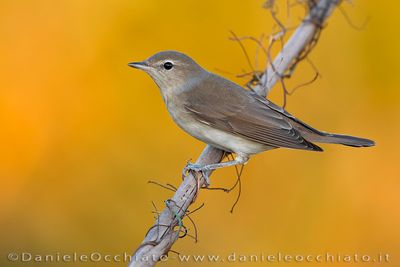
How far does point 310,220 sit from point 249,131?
0.94m

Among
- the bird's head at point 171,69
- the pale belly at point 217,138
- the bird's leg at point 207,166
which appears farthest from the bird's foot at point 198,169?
the bird's head at point 171,69

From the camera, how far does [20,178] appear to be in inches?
176

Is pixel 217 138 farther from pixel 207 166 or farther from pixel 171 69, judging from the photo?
pixel 171 69

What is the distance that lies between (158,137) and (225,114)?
99cm

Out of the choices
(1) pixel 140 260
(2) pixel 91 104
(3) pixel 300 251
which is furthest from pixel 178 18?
(1) pixel 140 260

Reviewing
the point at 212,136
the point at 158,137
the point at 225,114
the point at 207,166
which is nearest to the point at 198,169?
the point at 207,166

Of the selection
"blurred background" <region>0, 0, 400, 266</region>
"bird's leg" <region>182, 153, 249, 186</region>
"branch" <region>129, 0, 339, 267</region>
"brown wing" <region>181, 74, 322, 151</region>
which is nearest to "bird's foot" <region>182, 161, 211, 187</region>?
"bird's leg" <region>182, 153, 249, 186</region>

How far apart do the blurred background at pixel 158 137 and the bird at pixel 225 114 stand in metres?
0.73

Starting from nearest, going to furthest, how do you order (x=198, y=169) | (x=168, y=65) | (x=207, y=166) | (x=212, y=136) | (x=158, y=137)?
(x=198, y=169), (x=207, y=166), (x=212, y=136), (x=168, y=65), (x=158, y=137)

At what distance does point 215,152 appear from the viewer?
12.4 ft

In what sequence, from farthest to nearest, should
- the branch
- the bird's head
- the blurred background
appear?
the blurred background
the bird's head
the branch

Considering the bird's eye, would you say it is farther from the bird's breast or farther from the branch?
the branch

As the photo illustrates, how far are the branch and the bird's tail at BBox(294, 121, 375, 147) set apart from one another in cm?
34

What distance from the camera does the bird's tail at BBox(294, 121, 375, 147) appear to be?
371 centimetres
